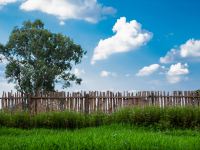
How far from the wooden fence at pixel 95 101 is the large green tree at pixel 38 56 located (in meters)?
16.2

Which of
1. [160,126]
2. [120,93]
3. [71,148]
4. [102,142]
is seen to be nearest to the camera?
[71,148]

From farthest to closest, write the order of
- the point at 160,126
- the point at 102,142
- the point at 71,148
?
the point at 160,126 < the point at 102,142 < the point at 71,148

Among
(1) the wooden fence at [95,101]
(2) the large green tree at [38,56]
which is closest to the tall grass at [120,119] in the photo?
(1) the wooden fence at [95,101]

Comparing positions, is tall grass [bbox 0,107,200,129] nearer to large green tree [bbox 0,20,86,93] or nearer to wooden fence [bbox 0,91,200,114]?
wooden fence [bbox 0,91,200,114]

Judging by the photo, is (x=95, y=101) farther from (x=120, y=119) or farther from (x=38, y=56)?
(x=38, y=56)

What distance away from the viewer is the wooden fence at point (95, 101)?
70.4 ft

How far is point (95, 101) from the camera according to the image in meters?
21.6

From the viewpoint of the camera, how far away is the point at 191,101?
72.3 feet

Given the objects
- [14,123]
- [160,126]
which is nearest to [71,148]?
[160,126]

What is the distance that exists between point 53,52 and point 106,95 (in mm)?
20006

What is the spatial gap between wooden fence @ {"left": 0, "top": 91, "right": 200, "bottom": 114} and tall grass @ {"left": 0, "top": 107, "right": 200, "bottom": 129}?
3070 mm

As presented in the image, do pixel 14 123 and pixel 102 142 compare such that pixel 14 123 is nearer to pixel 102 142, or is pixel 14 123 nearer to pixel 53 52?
pixel 102 142

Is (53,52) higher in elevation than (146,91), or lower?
higher

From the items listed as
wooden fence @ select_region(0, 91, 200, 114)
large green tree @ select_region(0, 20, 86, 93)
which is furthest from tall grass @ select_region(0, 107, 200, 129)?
large green tree @ select_region(0, 20, 86, 93)
